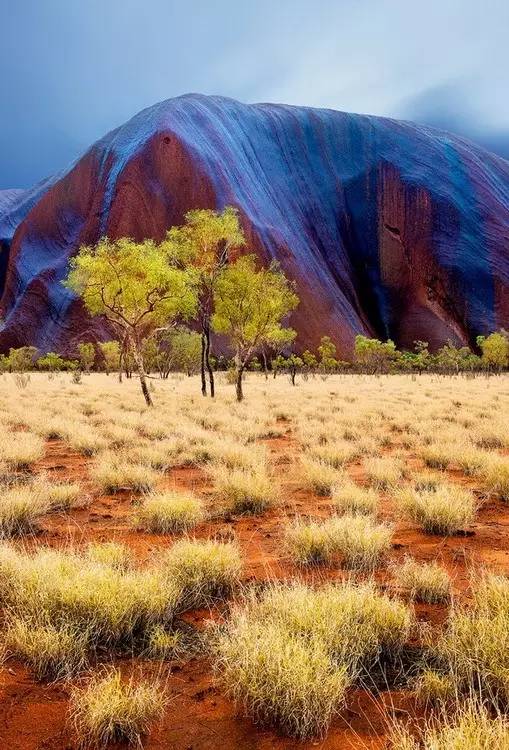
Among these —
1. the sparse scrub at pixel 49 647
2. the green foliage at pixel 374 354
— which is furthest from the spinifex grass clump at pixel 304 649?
the green foliage at pixel 374 354

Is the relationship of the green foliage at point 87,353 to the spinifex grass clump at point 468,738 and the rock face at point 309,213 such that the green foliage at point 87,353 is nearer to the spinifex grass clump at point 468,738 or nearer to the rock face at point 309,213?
the rock face at point 309,213

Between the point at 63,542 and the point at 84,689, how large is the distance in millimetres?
2763

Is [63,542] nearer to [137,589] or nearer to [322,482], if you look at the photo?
[137,589]

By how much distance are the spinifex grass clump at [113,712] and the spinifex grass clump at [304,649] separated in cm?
46

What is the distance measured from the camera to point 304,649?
294cm

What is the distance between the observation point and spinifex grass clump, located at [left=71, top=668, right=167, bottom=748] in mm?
2535

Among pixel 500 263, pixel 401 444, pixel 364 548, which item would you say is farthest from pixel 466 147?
pixel 364 548

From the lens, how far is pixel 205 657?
338 centimetres

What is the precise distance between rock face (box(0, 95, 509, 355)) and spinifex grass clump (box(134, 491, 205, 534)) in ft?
258

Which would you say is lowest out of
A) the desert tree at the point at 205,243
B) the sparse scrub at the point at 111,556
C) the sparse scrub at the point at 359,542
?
the sparse scrub at the point at 359,542

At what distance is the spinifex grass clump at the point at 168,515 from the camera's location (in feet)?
19.9

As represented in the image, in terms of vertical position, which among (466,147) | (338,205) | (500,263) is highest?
(466,147)

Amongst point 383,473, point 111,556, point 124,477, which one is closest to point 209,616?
point 111,556

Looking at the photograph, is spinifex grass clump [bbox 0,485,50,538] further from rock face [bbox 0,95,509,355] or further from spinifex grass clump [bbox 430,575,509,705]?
rock face [bbox 0,95,509,355]
